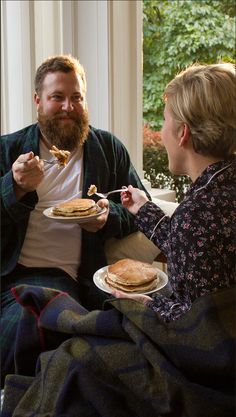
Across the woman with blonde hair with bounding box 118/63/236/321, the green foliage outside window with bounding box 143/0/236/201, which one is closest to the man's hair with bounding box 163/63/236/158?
the woman with blonde hair with bounding box 118/63/236/321

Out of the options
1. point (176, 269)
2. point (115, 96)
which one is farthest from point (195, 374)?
point (115, 96)

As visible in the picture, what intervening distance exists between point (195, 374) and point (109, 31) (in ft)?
5.17

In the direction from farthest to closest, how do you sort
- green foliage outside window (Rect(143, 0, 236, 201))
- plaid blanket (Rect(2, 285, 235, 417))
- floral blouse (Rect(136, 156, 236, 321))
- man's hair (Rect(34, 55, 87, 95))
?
green foliage outside window (Rect(143, 0, 236, 201))
man's hair (Rect(34, 55, 87, 95))
floral blouse (Rect(136, 156, 236, 321))
plaid blanket (Rect(2, 285, 235, 417))

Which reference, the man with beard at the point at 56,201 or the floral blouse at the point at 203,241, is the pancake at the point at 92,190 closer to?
the man with beard at the point at 56,201

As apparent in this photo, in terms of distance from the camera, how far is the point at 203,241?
1.15m

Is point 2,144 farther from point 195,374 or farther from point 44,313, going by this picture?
point 195,374

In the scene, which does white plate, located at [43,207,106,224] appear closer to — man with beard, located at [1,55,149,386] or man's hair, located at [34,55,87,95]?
man with beard, located at [1,55,149,386]

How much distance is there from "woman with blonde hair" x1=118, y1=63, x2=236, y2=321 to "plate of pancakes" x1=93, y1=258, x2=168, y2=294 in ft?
0.40

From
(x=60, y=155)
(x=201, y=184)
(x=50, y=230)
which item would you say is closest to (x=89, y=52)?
(x=60, y=155)

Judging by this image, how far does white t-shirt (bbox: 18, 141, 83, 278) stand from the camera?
1646mm

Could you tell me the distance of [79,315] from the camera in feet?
3.79

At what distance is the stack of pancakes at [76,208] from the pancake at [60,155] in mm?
109

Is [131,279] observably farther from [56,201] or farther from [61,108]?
[61,108]

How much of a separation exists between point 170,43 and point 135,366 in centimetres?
152
